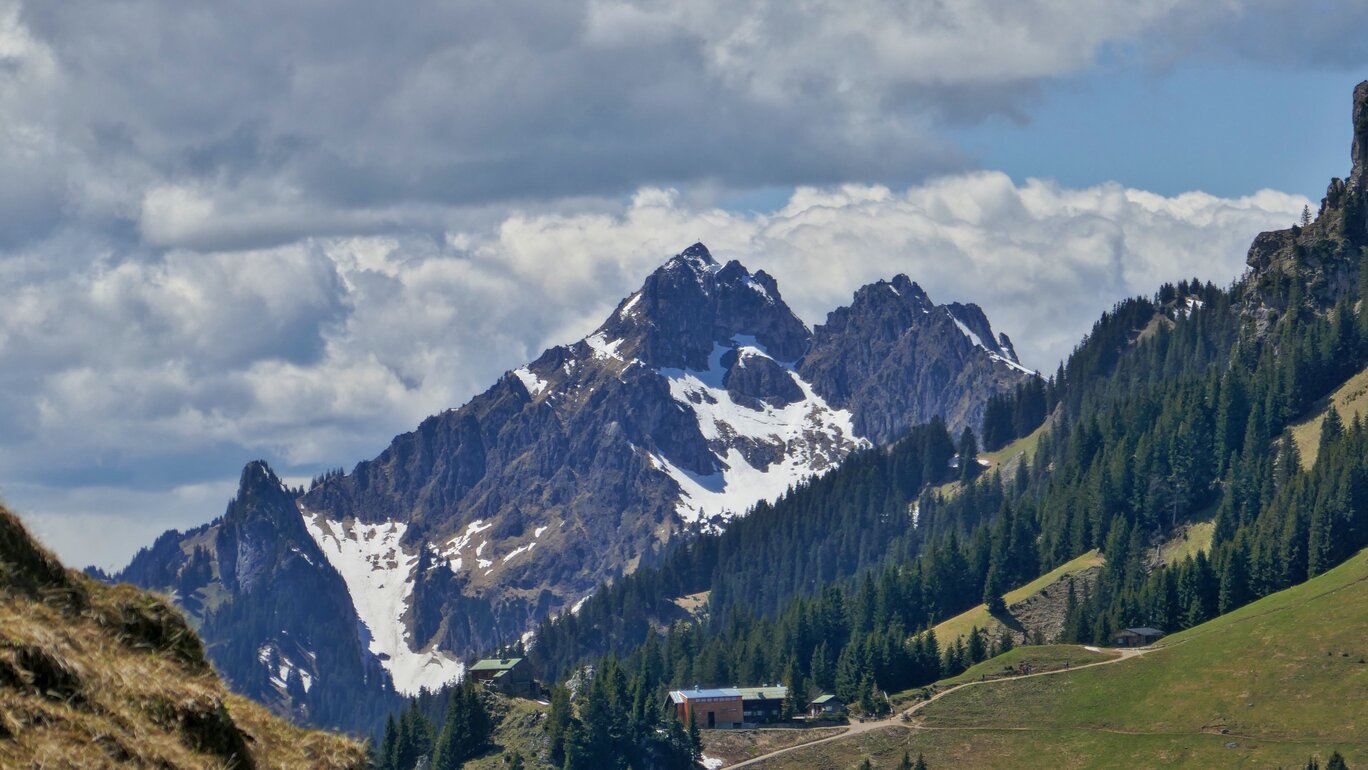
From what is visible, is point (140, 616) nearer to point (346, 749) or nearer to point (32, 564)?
point (32, 564)

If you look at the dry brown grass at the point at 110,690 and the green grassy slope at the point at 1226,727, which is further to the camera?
the green grassy slope at the point at 1226,727

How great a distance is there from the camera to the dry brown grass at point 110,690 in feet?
81.3

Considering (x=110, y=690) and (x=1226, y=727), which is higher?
(x=1226, y=727)

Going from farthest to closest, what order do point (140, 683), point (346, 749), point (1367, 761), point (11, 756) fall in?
point (1367, 761), point (346, 749), point (140, 683), point (11, 756)

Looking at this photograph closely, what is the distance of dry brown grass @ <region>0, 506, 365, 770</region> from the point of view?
81.3 feet

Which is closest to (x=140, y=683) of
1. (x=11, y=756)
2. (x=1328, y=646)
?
(x=11, y=756)

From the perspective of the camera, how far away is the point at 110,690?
26.5 metres

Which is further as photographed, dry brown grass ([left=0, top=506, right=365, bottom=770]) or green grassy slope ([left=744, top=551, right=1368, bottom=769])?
green grassy slope ([left=744, top=551, right=1368, bottom=769])

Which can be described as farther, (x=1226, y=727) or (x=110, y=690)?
(x=1226, y=727)

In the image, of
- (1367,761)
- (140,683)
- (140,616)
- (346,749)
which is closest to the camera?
(140,683)

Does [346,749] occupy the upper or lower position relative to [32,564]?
lower

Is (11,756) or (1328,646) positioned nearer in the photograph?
(11,756)

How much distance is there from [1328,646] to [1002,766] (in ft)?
137

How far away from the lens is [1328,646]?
196 metres
